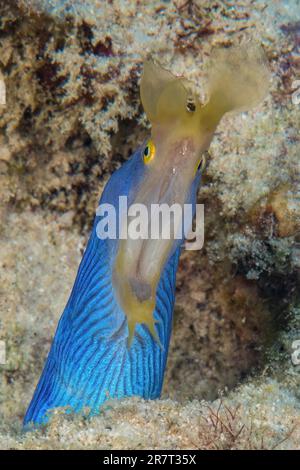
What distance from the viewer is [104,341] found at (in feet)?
8.39

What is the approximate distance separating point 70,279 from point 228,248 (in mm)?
1339

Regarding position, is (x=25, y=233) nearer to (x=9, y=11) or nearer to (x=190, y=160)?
(x=9, y=11)

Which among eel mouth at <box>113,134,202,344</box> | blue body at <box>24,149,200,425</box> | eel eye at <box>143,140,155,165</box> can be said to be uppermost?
eel eye at <box>143,140,155,165</box>

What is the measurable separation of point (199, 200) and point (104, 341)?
1.36m

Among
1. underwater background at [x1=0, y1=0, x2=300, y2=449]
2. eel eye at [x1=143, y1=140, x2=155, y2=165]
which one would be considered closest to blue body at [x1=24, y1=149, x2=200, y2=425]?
eel eye at [x1=143, y1=140, x2=155, y2=165]

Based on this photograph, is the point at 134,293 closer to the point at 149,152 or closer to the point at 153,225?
the point at 153,225

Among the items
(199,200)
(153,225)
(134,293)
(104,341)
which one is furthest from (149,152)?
(199,200)

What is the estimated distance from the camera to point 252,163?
3232mm

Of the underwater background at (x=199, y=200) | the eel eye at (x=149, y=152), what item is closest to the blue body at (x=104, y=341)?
the eel eye at (x=149, y=152)

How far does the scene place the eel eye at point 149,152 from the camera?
2176 mm

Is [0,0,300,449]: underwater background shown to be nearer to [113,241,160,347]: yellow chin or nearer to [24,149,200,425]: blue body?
[24,149,200,425]: blue body

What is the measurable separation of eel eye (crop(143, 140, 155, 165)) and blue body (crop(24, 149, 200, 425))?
16 cm

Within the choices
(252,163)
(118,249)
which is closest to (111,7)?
(252,163)

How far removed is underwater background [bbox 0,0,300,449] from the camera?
2.40 metres
